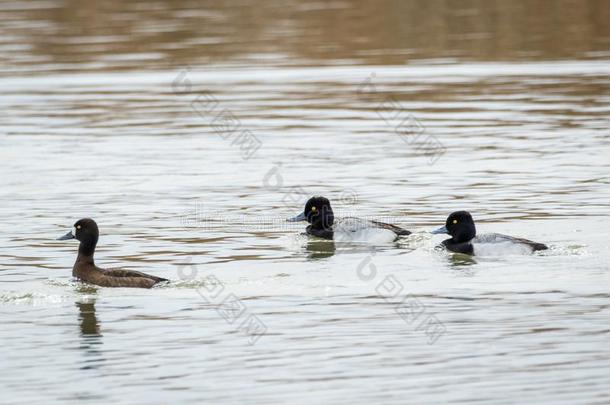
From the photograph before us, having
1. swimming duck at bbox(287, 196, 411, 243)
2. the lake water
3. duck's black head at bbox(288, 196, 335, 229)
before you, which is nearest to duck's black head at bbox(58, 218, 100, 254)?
the lake water

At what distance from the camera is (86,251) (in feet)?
54.6

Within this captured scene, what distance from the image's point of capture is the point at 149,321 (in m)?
14.3

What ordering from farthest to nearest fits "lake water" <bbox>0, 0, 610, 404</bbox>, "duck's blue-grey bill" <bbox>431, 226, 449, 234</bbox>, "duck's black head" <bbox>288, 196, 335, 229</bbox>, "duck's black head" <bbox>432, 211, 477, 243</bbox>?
"duck's black head" <bbox>288, 196, 335, 229</bbox>
"duck's blue-grey bill" <bbox>431, 226, 449, 234</bbox>
"duck's black head" <bbox>432, 211, 477, 243</bbox>
"lake water" <bbox>0, 0, 610, 404</bbox>

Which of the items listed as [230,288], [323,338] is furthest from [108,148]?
[323,338]

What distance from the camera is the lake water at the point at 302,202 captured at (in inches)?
490

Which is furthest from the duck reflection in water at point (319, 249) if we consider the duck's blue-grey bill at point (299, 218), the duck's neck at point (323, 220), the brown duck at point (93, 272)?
the brown duck at point (93, 272)

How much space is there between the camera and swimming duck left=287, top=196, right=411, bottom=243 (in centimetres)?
1845

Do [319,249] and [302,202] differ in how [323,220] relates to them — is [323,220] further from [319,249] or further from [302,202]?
[302,202]

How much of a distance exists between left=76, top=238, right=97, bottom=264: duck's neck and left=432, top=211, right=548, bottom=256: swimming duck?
4484 mm

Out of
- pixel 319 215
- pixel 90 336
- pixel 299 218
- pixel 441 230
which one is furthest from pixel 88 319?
pixel 299 218

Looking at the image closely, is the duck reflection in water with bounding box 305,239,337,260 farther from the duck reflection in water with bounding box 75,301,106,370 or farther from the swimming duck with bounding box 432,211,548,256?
the duck reflection in water with bounding box 75,301,106,370

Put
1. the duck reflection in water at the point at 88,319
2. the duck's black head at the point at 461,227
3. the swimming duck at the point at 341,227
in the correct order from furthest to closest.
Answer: the swimming duck at the point at 341,227, the duck's black head at the point at 461,227, the duck reflection in water at the point at 88,319

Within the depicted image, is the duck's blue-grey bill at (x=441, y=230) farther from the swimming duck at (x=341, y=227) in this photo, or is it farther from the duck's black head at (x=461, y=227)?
the swimming duck at (x=341, y=227)

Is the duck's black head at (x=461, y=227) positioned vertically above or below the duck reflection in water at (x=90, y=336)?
above
